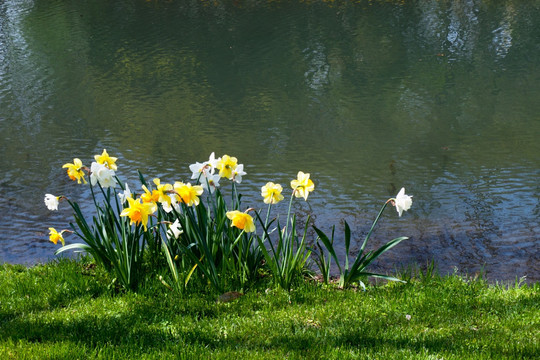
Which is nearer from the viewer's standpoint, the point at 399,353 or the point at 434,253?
the point at 399,353

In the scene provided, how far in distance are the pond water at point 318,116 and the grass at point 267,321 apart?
3.43 feet

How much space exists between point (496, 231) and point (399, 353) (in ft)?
9.52

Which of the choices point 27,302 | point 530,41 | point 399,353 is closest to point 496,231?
point 399,353

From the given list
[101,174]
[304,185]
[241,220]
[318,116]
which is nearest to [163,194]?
[101,174]

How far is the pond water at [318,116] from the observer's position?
607 cm

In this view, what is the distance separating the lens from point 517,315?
150 inches

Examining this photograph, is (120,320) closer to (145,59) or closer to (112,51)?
(145,59)

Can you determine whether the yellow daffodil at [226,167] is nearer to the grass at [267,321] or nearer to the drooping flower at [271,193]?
the drooping flower at [271,193]

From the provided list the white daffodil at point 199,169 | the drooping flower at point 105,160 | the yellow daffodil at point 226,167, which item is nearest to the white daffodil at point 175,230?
the white daffodil at point 199,169

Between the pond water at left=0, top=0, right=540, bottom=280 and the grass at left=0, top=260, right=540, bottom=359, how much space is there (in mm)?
1044

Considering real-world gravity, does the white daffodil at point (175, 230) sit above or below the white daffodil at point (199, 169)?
below

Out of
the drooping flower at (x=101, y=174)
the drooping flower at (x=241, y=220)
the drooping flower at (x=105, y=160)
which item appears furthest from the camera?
the drooping flower at (x=105, y=160)

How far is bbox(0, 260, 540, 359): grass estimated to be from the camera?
3.28 metres

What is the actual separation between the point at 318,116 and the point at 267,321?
6.10 metres
